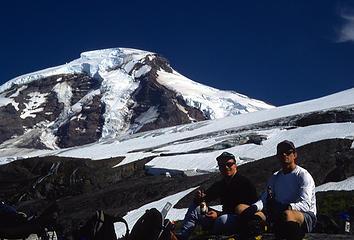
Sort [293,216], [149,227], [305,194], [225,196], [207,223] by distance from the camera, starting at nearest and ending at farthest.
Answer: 1. [293,216]
2. [305,194]
3. [149,227]
4. [207,223]
5. [225,196]

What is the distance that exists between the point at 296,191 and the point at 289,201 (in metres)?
0.20

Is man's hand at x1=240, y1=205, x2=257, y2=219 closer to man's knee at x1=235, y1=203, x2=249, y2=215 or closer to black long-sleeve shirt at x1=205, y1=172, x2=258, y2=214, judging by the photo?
man's knee at x1=235, y1=203, x2=249, y2=215

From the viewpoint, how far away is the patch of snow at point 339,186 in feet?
56.8

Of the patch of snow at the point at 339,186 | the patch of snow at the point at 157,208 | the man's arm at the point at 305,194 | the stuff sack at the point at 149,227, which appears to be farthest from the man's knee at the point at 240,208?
the patch of snow at the point at 157,208

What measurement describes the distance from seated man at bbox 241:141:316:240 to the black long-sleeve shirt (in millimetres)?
336

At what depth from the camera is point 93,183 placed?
118 ft

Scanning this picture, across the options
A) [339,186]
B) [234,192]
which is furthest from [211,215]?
[339,186]

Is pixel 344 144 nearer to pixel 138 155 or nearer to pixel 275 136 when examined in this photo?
pixel 275 136

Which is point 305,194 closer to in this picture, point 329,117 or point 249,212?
point 249,212

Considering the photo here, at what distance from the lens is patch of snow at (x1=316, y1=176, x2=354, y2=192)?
1731cm

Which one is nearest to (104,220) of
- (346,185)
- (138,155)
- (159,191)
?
(346,185)

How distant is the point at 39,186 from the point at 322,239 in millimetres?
35744

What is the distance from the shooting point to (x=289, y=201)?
5805mm

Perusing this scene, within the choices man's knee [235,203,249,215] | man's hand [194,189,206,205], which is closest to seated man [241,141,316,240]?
man's knee [235,203,249,215]
